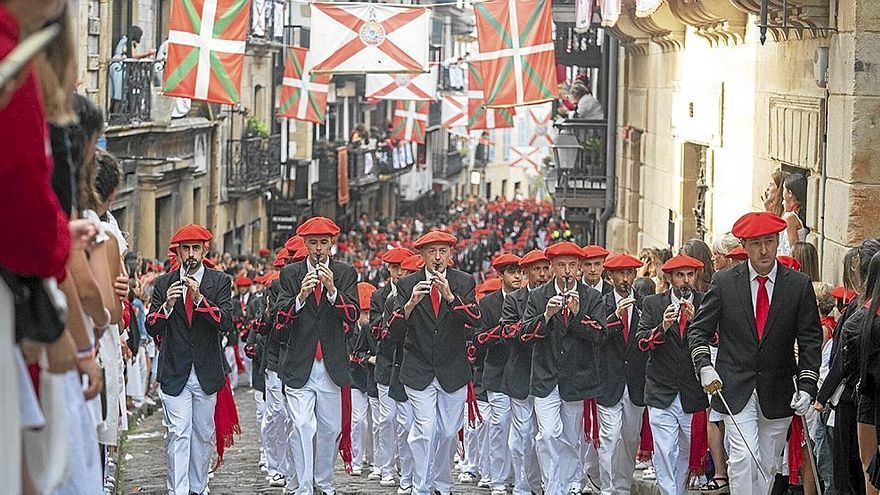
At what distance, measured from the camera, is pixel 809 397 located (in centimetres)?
955

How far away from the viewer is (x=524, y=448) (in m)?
13.5

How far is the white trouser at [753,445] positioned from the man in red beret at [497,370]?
4.03m

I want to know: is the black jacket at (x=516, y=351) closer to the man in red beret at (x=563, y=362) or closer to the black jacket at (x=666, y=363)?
the man in red beret at (x=563, y=362)

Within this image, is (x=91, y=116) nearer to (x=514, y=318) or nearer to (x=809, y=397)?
(x=809, y=397)

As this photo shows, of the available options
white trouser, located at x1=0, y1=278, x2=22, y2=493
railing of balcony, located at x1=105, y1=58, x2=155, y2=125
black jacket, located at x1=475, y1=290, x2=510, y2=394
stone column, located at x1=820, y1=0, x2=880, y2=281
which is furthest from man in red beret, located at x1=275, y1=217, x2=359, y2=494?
railing of balcony, located at x1=105, y1=58, x2=155, y2=125

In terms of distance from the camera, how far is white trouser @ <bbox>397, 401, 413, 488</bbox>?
1336cm

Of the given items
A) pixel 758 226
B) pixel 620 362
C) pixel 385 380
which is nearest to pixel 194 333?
pixel 385 380

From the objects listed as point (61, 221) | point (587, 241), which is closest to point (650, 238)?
point (587, 241)

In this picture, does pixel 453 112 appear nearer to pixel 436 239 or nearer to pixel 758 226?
pixel 436 239

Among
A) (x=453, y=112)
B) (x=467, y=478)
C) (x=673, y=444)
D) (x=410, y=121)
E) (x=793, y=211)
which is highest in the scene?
(x=453, y=112)

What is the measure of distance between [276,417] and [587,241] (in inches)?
801

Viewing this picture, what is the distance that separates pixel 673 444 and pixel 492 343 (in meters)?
2.30

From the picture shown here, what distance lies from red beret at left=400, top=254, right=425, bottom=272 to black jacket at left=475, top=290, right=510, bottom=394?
2.19 ft

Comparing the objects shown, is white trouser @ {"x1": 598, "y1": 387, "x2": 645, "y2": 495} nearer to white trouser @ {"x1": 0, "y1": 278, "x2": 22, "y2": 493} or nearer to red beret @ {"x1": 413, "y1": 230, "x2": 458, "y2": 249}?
red beret @ {"x1": 413, "y1": 230, "x2": 458, "y2": 249}
